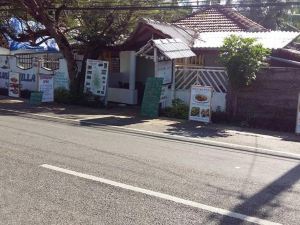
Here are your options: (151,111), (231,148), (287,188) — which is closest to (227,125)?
(151,111)

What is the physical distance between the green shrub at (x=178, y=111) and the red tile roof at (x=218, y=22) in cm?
679

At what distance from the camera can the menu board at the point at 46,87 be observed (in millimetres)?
18125

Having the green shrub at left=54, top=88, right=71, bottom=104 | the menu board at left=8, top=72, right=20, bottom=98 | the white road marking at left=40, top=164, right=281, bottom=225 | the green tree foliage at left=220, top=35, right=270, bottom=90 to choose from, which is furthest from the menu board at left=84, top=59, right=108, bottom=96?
the white road marking at left=40, top=164, right=281, bottom=225

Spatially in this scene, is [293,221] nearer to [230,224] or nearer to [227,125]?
[230,224]

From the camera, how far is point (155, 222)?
5.21m

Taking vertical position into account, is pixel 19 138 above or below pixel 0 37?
below

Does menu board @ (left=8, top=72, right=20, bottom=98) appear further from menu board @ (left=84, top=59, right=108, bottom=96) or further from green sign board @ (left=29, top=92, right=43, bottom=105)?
menu board @ (left=84, top=59, right=108, bottom=96)

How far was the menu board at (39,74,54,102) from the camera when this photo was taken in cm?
1812

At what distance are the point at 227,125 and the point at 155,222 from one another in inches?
362

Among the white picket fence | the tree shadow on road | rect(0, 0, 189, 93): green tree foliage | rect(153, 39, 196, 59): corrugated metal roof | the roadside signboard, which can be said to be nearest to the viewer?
the tree shadow on road

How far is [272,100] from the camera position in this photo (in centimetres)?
1407

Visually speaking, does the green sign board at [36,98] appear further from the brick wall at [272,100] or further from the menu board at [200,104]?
the brick wall at [272,100]

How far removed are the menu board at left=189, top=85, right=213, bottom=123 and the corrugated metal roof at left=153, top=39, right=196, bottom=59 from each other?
144 cm

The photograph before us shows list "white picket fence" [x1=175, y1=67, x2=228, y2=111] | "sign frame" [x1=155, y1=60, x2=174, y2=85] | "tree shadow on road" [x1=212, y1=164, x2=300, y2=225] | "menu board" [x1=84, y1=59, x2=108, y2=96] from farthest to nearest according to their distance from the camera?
"menu board" [x1=84, y1=59, x2=108, y2=96] < "sign frame" [x1=155, y1=60, x2=174, y2=85] < "white picket fence" [x1=175, y1=67, x2=228, y2=111] < "tree shadow on road" [x1=212, y1=164, x2=300, y2=225]
